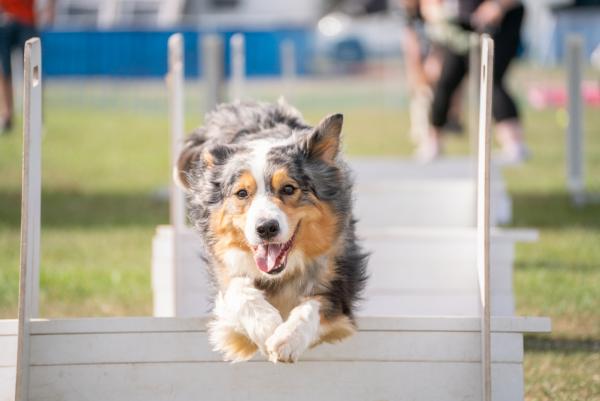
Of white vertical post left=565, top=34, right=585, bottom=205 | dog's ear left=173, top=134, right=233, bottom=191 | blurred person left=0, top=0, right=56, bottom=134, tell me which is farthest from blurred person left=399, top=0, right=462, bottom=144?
dog's ear left=173, top=134, right=233, bottom=191

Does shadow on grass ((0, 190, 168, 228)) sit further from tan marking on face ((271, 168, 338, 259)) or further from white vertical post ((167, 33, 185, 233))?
tan marking on face ((271, 168, 338, 259))

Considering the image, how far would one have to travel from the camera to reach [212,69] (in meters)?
8.23

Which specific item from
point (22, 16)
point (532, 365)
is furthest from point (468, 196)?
point (22, 16)

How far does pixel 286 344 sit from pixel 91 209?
638 cm

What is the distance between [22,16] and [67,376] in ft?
32.9

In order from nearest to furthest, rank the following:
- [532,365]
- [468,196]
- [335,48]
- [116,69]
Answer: [532,365] < [468,196] < [116,69] < [335,48]

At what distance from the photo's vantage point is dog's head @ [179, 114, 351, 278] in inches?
137

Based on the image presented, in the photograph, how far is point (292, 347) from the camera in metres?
3.32

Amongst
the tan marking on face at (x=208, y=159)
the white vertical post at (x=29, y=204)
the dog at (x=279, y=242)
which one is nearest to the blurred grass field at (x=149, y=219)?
the dog at (x=279, y=242)

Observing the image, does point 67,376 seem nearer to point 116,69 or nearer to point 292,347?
point 292,347

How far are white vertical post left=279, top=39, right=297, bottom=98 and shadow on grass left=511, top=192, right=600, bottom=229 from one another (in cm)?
777

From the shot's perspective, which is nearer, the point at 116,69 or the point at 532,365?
the point at 532,365

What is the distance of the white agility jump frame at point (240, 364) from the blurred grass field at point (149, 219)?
0.76 metres

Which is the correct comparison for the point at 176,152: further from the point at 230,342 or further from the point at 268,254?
the point at 230,342
